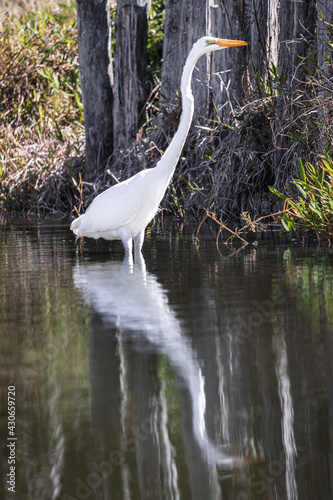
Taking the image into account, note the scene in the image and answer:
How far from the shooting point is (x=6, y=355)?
9.98 feet

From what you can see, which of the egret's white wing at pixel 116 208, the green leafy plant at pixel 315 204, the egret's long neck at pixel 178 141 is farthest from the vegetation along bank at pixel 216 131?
the egret's white wing at pixel 116 208

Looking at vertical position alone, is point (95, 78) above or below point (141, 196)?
above

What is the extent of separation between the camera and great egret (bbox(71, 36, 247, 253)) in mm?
6129

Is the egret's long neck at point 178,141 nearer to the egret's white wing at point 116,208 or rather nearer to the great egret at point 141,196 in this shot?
the great egret at point 141,196

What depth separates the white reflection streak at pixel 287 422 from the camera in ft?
6.68

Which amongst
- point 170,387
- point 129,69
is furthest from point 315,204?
point 129,69

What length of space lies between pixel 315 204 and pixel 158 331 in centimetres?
269

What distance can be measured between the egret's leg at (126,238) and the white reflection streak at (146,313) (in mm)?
339

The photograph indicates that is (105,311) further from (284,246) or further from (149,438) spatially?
(284,246)

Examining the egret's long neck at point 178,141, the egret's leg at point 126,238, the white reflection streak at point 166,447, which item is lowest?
the white reflection streak at point 166,447

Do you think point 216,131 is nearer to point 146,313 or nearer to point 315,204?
point 315,204

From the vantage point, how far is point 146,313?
3.76m

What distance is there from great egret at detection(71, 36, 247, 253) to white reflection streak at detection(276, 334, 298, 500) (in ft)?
11.1

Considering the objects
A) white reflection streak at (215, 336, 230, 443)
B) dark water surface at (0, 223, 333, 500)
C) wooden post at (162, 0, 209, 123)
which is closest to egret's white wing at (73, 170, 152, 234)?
dark water surface at (0, 223, 333, 500)
